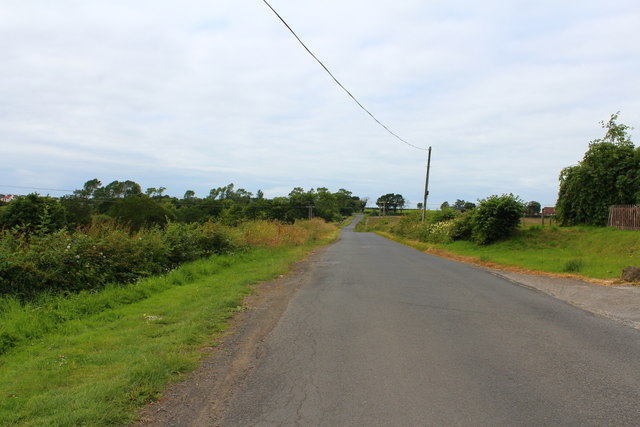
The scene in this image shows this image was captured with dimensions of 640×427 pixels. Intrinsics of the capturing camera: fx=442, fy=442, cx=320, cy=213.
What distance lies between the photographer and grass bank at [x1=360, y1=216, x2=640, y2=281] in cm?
1512

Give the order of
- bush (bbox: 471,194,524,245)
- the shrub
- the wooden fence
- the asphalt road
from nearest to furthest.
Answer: the asphalt road, the wooden fence, bush (bbox: 471,194,524,245), the shrub

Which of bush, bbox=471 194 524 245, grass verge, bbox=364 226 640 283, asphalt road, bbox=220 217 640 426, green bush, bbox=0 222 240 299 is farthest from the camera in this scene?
bush, bbox=471 194 524 245

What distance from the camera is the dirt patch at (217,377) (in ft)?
13.5

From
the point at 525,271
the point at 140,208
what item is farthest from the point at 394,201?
the point at 525,271

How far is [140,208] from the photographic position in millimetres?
56344

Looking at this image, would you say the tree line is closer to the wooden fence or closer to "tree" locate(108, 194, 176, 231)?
"tree" locate(108, 194, 176, 231)

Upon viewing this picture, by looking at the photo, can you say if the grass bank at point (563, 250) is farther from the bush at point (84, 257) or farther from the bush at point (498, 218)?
the bush at point (84, 257)

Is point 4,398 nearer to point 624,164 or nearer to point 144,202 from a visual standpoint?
point 624,164

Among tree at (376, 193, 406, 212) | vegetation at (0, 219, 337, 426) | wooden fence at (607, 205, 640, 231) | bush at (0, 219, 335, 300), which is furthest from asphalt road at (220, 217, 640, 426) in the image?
tree at (376, 193, 406, 212)

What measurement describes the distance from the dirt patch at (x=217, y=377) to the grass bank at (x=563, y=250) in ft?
34.3

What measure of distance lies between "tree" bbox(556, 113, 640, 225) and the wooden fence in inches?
26.4

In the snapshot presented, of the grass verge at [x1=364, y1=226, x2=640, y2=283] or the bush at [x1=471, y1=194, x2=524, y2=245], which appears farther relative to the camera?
the bush at [x1=471, y1=194, x2=524, y2=245]

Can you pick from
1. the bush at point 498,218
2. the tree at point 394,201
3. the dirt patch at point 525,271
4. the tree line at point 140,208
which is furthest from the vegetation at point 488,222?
the tree at point 394,201

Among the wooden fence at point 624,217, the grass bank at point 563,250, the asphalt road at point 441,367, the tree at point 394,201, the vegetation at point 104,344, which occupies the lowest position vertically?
the vegetation at point 104,344
